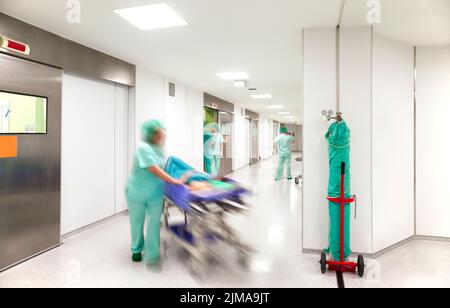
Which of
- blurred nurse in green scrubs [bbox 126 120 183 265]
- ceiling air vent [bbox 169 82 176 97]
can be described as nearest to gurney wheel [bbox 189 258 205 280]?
blurred nurse in green scrubs [bbox 126 120 183 265]

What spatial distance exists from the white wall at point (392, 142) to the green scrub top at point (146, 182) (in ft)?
7.84

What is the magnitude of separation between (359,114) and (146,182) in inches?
94.9

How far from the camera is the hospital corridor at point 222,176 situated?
3043 millimetres

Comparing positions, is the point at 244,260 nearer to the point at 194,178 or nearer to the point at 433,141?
the point at 194,178

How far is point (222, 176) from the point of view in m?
3.73

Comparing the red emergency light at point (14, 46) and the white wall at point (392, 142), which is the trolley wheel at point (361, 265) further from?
the red emergency light at point (14, 46)

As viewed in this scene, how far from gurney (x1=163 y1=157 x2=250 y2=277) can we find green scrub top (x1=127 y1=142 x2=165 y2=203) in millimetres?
103

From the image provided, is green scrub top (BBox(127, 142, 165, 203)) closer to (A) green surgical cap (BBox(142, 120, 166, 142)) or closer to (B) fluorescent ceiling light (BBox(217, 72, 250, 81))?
(A) green surgical cap (BBox(142, 120, 166, 142))

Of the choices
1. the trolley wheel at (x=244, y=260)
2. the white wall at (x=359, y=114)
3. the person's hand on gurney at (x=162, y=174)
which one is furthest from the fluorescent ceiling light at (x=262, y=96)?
the person's hand on gurney at (x=162, y=174)

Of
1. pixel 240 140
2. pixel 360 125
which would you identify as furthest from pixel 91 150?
pixel 240 140

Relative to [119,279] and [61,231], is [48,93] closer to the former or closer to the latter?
[61,231]

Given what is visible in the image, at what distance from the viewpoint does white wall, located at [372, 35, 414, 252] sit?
360 centimetres

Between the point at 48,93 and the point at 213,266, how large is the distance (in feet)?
8.89

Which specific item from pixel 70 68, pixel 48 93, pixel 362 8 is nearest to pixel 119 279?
pixel 48 93
